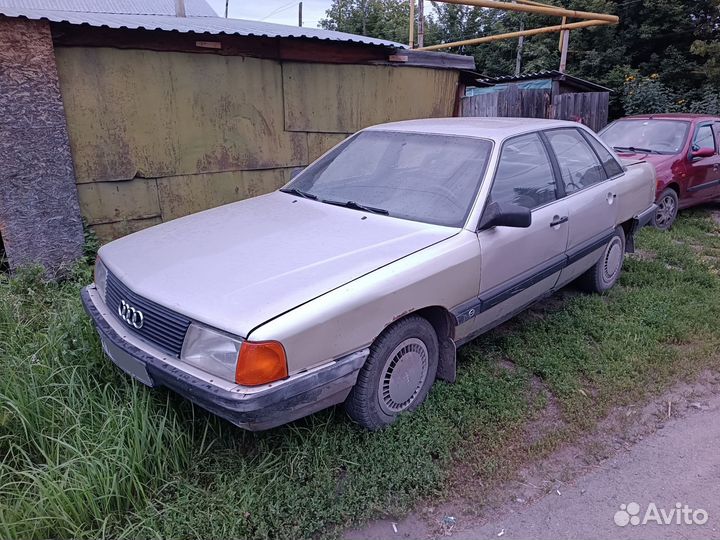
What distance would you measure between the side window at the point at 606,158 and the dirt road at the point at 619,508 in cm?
244

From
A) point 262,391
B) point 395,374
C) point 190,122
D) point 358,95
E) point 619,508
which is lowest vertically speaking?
point 619,508

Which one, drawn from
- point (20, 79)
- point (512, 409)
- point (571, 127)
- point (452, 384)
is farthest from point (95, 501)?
point (571, 127)

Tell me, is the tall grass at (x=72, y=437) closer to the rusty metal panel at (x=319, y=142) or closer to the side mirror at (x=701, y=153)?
the rusty metal panel at (x=319, y=142)

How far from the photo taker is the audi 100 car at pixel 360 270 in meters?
2.35

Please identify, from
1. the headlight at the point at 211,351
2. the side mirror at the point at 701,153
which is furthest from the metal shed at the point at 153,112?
the side mirror at the point at 701,153

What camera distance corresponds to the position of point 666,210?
7148mm

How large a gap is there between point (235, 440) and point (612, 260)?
12.2ft

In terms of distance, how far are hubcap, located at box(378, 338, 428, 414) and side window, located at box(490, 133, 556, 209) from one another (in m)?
1.08

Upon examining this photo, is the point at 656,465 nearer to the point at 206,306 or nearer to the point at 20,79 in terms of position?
the point at 206,306

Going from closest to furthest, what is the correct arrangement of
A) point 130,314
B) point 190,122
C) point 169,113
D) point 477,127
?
1. point 130,314
2. point 477,127
3. point 169,113
4. point 190,122

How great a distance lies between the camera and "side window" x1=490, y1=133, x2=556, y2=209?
3445mm

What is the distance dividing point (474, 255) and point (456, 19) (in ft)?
77.2

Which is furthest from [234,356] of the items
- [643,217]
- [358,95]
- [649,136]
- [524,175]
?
[649,136]

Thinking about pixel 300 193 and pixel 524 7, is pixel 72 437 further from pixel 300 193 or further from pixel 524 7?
pixel 524 7
